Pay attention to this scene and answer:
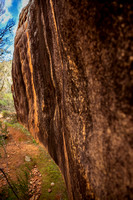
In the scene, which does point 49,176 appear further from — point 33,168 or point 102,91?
point 102,91

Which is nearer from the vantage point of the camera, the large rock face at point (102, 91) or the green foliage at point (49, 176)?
the large rock face at point (102, 91)

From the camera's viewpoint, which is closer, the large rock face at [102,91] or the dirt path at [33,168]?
the large rock face at [102,91]

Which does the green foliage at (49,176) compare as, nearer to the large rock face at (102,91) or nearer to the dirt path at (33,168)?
the dirt path at (33,168)

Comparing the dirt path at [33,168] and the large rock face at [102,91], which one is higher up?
the large rock face at [102,91]

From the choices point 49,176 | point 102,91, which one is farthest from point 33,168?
point 102,91

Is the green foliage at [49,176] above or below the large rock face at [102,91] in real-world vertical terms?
below

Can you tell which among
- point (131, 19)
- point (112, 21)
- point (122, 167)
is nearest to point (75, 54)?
point (112, 21)

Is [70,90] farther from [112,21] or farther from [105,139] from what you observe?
[112,21]

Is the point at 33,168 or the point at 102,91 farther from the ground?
the point at 102,91

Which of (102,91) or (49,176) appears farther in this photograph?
(49,176)

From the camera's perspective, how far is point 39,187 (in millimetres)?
3021

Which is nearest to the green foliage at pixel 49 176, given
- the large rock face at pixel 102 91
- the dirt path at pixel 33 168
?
the dirt path at pixel 33 168

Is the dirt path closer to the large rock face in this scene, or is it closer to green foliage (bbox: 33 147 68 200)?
green foliage (bbox: 33 147 68 200)

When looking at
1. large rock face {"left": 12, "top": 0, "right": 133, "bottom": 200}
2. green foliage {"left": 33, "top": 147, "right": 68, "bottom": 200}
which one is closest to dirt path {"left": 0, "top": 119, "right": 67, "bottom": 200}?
green foliage {"left": 33, "top": 147, "right": 68, "bottom": 200}
